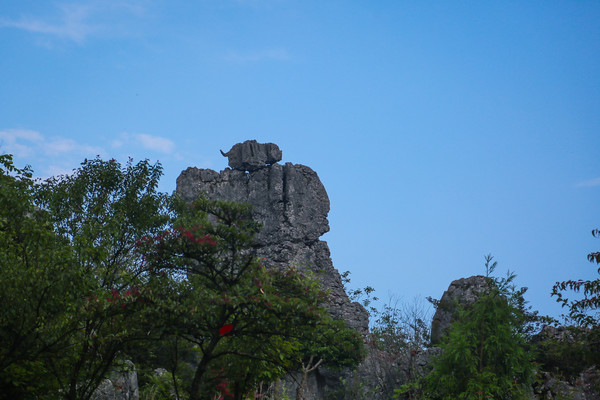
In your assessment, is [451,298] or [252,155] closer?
[451,298]

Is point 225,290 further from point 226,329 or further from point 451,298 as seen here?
point 451,298

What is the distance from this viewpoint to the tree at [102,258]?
1163 centimetres

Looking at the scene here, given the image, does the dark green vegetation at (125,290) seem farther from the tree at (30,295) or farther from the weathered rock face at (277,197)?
the weathered rock face at (277,197)

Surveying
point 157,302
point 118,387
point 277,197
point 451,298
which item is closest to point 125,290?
point 157,302

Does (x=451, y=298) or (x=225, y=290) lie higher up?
(x=451, y=298)

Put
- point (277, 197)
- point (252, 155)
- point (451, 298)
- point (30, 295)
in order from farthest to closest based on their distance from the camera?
point (252, 155), point (277, 197), point (451, 298), point (30, 295)

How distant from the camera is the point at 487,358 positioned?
14727 mm

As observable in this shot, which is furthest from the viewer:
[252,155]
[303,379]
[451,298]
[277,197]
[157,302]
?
[252,155]

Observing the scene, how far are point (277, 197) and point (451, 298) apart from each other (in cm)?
1409

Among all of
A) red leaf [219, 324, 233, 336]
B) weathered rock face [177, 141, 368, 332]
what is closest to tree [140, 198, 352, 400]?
red leaf [219, 324, 233, 336]

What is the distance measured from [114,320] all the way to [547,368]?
67.5 ft

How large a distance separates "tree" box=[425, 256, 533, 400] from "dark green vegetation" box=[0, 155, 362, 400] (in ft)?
10.5

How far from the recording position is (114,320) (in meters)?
13.5

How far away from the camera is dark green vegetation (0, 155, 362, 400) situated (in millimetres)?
10312
